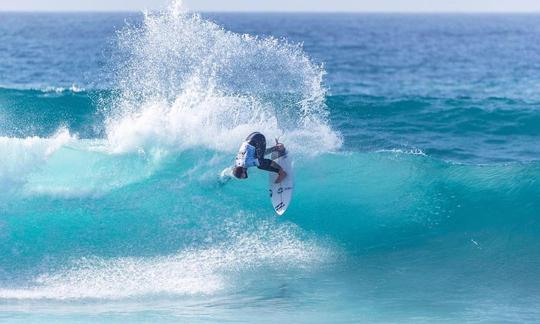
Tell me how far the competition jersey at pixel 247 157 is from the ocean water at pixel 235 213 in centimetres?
164

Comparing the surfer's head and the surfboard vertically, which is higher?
the surfboard

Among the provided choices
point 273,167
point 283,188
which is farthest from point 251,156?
point 283,188

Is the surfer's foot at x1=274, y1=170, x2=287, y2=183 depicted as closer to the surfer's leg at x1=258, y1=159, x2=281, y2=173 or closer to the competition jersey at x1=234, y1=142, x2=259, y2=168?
the surfer's leg at x1=258, y1=159, x2=281, y2=173

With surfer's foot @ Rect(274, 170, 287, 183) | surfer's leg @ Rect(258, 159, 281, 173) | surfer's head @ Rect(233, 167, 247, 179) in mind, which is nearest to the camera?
surfer's head @ Rect(233, 167, 247, 179)

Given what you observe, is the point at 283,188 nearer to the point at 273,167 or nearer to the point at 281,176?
the point at 281,176

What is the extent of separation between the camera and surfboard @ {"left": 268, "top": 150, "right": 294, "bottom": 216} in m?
14.0

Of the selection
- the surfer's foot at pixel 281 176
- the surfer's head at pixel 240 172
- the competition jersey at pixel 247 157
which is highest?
the surfer's foot at pixel 281 176

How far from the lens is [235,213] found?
1464cm

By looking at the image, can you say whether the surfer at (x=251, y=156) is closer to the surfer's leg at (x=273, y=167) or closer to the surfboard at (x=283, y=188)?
the surfer's leg at (x=273, y=167)

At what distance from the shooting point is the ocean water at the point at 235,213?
472 inches

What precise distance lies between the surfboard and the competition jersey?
1191mm

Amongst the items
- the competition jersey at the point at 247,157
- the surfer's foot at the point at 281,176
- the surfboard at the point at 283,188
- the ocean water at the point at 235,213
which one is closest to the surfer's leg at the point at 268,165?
the competition jersey at the point at 247,157

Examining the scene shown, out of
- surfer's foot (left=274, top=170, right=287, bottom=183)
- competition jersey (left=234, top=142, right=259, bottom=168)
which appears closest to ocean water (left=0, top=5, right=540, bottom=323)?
surfer's foot (left=274, top=170, right=287, bottom=183)

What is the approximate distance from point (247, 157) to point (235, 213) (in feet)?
7.15
